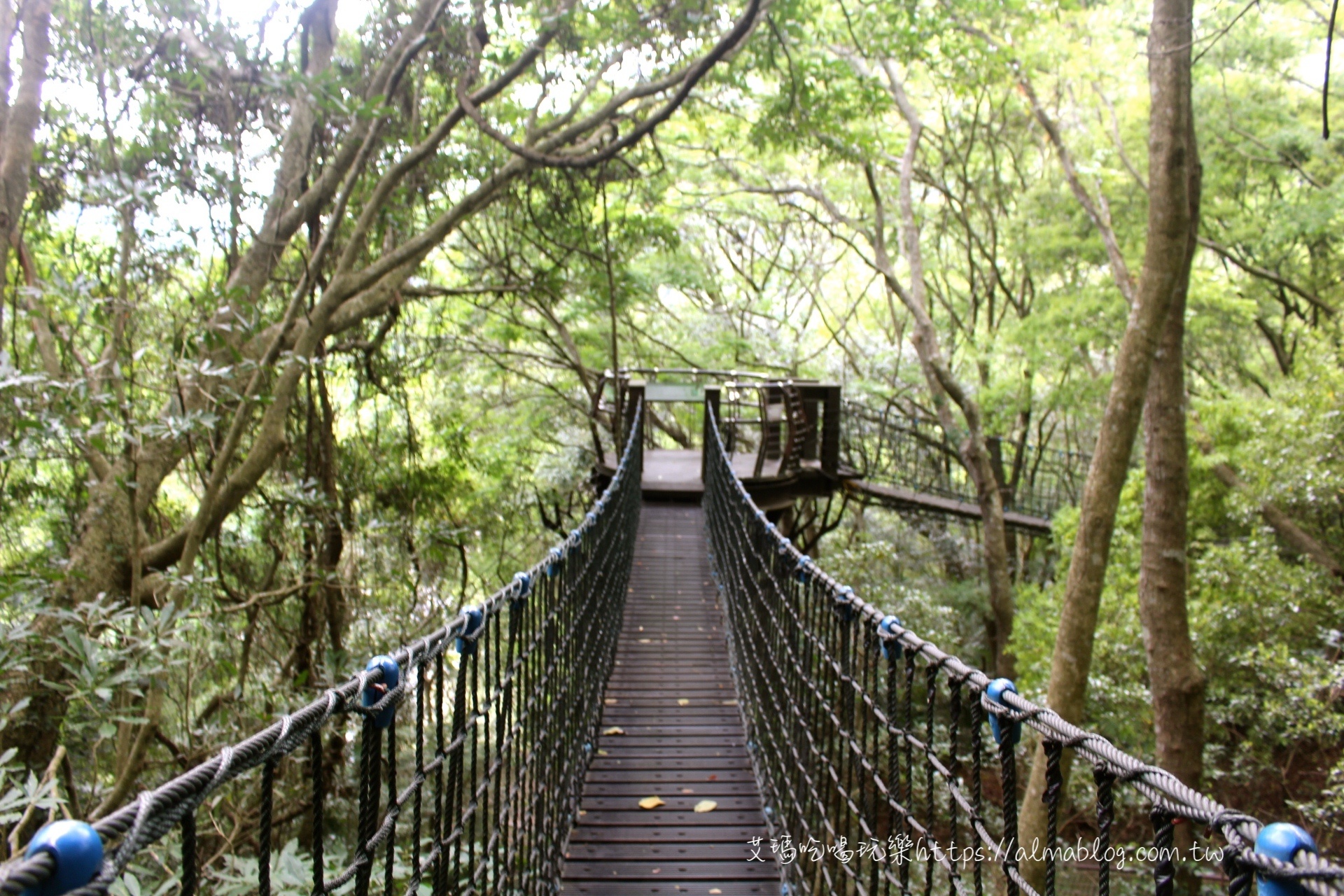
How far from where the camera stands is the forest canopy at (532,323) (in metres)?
3.90

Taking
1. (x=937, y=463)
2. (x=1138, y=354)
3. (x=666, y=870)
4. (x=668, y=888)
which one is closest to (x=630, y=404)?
(x=1138, y=354)

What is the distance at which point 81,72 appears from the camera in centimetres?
492

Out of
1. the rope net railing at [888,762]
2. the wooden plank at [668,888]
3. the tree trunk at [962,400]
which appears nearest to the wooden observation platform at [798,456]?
the tree trunk at [962,400]

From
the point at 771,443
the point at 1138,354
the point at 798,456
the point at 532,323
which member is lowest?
the point at 798,456

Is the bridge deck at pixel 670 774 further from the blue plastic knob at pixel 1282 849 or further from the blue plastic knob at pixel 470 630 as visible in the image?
the blue plastic knob at pixel 1282 849

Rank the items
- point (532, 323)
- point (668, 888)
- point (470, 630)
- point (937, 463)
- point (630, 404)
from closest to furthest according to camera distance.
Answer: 1. point (470, 630)
2. point (668, 888)
3. point (630, 404)
4. point (532, 323)
5. point (937, 463)

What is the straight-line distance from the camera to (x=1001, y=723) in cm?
136

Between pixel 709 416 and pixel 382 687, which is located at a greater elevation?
pixel 709 416

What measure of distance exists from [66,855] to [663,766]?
341cm

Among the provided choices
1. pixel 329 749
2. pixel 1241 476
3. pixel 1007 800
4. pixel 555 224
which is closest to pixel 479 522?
pixel 555 224

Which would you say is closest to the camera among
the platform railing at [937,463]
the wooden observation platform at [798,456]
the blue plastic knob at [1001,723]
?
the blue plastic knob at [1001,723]

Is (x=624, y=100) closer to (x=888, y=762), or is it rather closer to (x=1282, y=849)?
(x=888, y=762)

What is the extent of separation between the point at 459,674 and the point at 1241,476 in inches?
363

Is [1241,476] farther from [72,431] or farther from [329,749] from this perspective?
[72,431]
